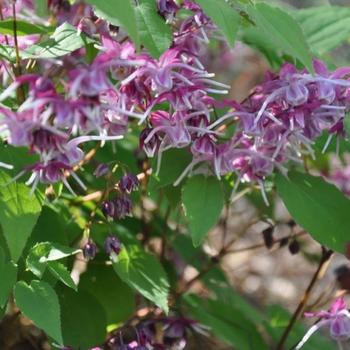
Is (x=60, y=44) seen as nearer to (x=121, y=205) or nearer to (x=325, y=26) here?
(x=121, y=205)

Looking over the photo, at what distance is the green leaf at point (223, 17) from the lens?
5.11 feet

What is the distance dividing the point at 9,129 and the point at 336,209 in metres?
Result: 0.96

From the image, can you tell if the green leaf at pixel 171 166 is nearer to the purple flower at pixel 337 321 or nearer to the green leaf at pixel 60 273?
the green leaf at pixel 60 273

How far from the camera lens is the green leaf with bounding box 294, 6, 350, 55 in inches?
95.7

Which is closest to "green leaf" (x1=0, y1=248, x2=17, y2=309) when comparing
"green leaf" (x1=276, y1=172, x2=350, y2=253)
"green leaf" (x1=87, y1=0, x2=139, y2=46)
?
"green leaf" (x1=87, y1=0, x2=139, y2=46)

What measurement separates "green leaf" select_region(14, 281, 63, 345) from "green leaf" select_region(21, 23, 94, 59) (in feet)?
1.52

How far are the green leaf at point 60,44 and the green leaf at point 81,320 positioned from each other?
68 centimetres

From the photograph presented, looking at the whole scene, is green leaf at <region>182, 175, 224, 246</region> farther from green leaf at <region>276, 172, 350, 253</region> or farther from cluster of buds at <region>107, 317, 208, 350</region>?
cluster of buds at <region>107, 317, 208, 350</region>

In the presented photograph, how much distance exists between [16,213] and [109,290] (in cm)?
80

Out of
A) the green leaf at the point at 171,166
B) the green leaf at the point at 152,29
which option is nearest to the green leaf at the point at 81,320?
the green leaf at the point at 171,166

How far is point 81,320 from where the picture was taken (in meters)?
2.18

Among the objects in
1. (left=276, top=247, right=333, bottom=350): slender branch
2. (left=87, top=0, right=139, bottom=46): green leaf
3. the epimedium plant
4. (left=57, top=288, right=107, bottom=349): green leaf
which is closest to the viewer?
(left=87, top=0, right=139, bottom=46): green leaf

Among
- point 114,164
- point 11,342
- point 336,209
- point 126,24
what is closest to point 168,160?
point 114,164

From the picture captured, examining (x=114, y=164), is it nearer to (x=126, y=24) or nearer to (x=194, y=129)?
(x=194, y=129)
